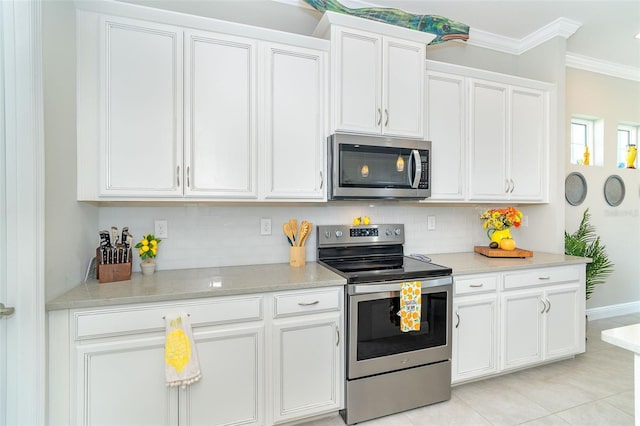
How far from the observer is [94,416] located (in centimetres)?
157

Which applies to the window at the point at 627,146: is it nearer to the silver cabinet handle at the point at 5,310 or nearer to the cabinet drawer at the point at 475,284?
the cabinet drawer at the point at 475,284

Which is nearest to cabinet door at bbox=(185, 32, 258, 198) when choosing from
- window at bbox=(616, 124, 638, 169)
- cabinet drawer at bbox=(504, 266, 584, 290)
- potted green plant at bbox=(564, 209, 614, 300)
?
cabinet drawer at bbox=(504, 266, 584, 290)

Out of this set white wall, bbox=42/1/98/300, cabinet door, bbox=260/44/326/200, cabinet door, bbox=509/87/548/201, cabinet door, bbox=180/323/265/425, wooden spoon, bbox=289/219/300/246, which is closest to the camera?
white wall, bbox=42/1/98/300

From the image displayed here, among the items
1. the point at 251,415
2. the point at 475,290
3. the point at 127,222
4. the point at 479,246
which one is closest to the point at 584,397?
the point at 475,290

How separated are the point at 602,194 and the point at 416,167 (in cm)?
298

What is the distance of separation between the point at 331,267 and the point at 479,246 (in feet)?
5.40

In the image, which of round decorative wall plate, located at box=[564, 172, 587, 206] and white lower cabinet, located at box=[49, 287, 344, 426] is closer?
white lower cabinet, located at box=[49, 287, 344, 426]

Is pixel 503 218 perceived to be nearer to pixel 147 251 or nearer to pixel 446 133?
pixel 446 133

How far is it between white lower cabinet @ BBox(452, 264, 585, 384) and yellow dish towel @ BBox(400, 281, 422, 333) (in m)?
0.41

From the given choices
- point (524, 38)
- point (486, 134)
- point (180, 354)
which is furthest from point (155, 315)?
point (524, 38)

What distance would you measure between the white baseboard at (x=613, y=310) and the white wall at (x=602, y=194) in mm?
47

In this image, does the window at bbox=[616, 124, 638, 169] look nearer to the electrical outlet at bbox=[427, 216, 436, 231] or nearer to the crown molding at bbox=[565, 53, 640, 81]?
the crown molding at bbox=[565, 53, 640, 81]

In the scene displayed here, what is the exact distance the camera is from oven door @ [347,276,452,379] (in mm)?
1967

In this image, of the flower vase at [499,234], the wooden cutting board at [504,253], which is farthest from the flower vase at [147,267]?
the flower vase at [499,234]
